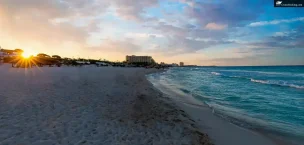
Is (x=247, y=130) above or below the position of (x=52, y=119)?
below

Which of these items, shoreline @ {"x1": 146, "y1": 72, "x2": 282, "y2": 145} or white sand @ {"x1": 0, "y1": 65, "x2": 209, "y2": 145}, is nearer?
white sand @ {"x1": 0, "y1": 65, "x2": 209, "y2": 145}

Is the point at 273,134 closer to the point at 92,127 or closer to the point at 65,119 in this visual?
the point at 92,127

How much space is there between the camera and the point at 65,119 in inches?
303

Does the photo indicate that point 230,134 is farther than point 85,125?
Yes

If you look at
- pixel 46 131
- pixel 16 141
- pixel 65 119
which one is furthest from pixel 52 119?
pixel 16 141

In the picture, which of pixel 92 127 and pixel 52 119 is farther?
pixel 52 119

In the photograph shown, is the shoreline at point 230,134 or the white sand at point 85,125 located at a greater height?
the white sand at point 85,125

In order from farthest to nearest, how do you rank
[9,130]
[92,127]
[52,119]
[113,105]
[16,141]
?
[113,105], [52,119], [92,127], [9,130], [16,141]

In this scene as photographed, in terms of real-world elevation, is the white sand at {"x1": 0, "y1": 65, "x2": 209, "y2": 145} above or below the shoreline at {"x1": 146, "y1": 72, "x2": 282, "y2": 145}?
above

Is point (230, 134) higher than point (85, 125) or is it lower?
lower

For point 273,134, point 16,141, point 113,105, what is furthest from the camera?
point 113,105

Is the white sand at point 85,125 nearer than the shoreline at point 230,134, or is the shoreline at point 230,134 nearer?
the white sand at point 85,125

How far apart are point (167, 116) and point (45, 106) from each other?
547cm

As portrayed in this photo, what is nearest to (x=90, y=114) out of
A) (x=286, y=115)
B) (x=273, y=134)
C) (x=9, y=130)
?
(x=9, y=130)
